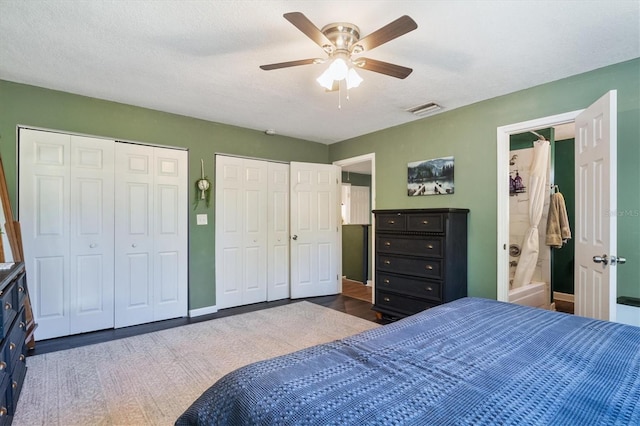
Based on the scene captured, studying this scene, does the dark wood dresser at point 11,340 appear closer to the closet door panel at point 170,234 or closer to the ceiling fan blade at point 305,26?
the closet door panel at point 170,234

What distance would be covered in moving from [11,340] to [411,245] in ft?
10.7

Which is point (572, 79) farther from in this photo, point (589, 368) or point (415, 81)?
point (589, 368)

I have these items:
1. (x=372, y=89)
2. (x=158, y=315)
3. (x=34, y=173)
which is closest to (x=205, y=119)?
(x=34, y=173)

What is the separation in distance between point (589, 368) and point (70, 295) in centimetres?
407

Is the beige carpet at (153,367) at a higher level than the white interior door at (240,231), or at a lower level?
lower

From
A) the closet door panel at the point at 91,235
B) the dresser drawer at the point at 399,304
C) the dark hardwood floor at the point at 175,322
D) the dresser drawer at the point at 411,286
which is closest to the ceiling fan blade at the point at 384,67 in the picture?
the dresser drawer at the point at 411,286

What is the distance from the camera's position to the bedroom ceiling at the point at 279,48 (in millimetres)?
1857

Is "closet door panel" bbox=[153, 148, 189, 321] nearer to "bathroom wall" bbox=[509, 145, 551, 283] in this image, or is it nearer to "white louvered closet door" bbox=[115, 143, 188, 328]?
"white louvered closet door" bbox=[115, 143, 188, 328]

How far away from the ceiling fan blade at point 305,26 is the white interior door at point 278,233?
9.48 ft

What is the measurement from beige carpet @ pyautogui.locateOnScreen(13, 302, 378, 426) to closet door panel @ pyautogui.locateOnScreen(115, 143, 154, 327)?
1.65 ft

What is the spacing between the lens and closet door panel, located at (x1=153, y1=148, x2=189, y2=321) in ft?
12.0

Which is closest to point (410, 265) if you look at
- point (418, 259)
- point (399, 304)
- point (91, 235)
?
point (418, 259)

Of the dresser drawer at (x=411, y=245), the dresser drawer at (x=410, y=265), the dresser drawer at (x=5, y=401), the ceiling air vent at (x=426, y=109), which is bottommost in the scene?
the dresser drawer at (x=5, y=401)

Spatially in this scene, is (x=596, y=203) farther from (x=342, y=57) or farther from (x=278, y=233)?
(x=278, y=233)
